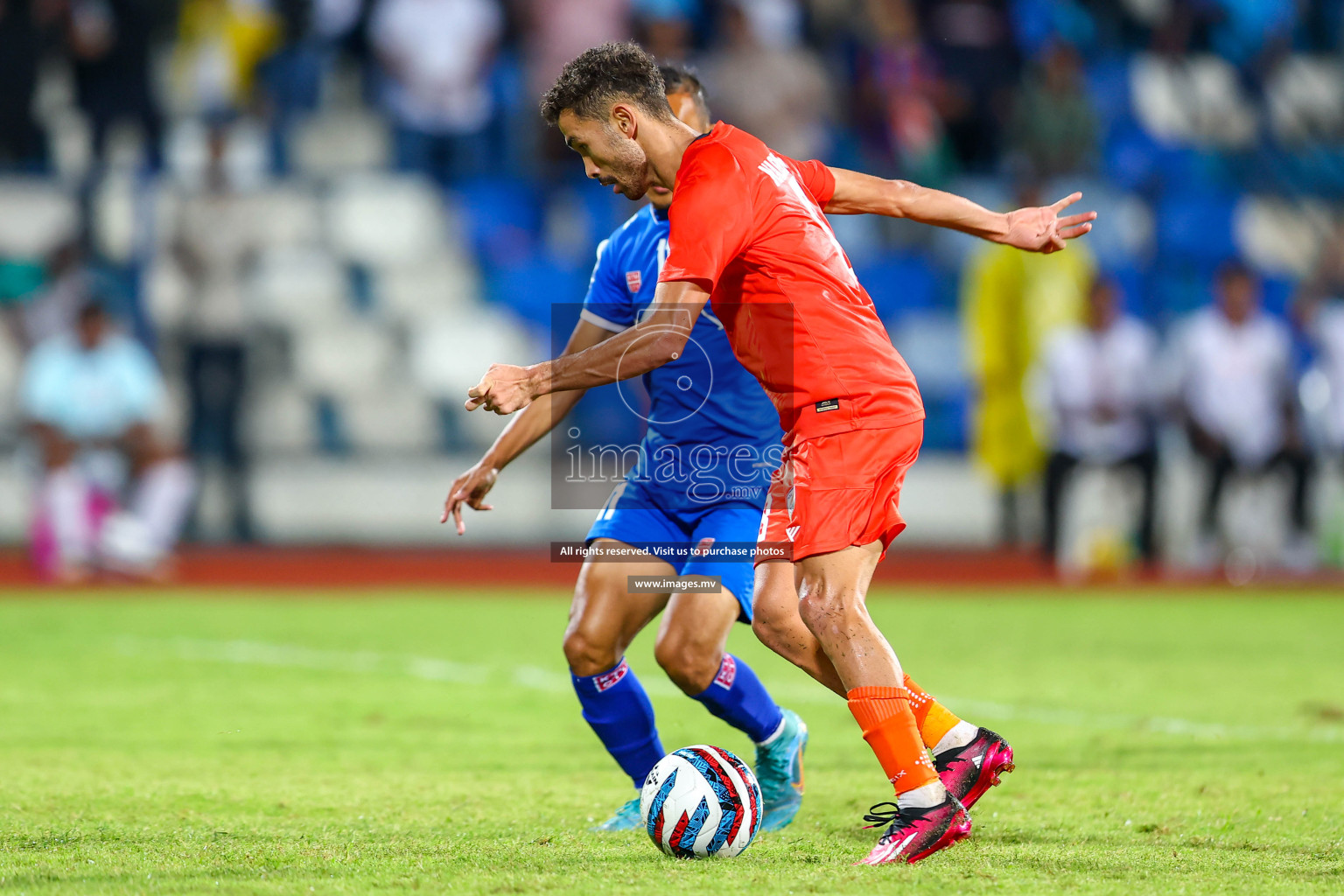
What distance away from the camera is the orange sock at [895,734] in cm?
434

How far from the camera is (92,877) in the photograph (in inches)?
159

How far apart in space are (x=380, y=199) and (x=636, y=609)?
42.6 ft

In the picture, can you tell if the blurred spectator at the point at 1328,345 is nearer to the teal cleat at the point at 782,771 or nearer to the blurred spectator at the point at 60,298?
the teal cleat at the point at 782,771

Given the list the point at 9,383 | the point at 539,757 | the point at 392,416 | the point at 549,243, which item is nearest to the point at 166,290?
the point at 9,383

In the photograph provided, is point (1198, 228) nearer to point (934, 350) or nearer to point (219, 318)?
point (934, 350)

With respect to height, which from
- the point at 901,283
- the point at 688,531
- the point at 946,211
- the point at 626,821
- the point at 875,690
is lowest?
the point at 626,821

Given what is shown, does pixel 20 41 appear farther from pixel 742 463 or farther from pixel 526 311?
pixel 742 463

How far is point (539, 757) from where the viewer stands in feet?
20.8

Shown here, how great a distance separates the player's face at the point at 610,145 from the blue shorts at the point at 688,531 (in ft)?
3.90

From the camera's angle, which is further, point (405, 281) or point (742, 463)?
point (405, 281)

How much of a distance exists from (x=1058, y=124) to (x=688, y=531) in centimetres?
1211

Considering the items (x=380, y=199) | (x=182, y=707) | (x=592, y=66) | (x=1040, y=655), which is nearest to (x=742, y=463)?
(x=592, y=66)

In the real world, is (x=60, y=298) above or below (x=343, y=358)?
above

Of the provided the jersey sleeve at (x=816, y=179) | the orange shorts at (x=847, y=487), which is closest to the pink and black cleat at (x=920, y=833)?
the orange shorts at (x=847, y=487)
